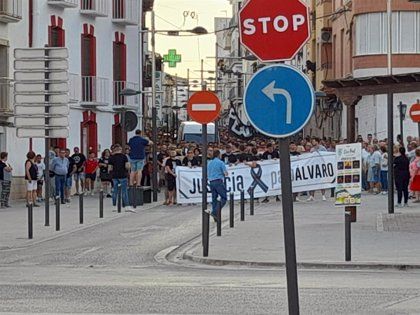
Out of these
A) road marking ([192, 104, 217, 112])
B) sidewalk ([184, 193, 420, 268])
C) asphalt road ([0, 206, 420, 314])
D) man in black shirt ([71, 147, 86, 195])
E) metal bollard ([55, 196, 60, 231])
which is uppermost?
road marking ([192, 104, 217, 112])

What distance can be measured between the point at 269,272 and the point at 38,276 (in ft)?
11.2

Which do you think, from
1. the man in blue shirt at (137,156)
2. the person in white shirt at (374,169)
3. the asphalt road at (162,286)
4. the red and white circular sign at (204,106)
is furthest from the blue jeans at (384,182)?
the red and white circular sign at (204,106)

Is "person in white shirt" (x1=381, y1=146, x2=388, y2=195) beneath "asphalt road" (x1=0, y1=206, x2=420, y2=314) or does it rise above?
above

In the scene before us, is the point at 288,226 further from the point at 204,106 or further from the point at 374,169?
the point at 374,169

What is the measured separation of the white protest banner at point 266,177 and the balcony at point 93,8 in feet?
42.6

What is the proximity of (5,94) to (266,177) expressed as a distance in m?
9.52

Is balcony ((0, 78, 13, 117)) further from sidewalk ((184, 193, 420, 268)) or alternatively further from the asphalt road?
the asphalt road

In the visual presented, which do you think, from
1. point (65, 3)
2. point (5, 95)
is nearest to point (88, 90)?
point (65, 3)

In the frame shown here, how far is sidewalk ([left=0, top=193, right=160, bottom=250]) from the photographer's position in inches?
974

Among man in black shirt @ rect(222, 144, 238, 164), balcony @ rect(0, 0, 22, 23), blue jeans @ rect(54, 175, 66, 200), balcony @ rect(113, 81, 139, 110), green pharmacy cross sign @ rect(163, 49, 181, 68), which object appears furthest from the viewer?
green pharmacy cross sign @ rect(163, 49, 181, 68)

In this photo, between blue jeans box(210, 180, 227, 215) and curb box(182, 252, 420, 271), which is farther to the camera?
blue jeans box(210, 180, 227, 215)

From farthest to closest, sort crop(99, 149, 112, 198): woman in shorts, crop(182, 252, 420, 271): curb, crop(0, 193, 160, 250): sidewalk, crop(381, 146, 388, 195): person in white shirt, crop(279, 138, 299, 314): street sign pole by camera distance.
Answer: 1. crop(99, 149, 112, 198): woman in shorts
2. crop(381, 146, 388, 195): person in white shirt
3. crop(0, 193, 160, 250): sidewalk
4. crop(182, 252, 420, 271): curb
5. crop(279, 138, 299, 314): street sign pole

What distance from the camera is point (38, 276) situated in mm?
16938

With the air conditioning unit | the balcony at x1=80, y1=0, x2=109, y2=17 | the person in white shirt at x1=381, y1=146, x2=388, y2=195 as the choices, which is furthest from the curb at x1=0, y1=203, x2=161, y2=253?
the air conditioning unit
